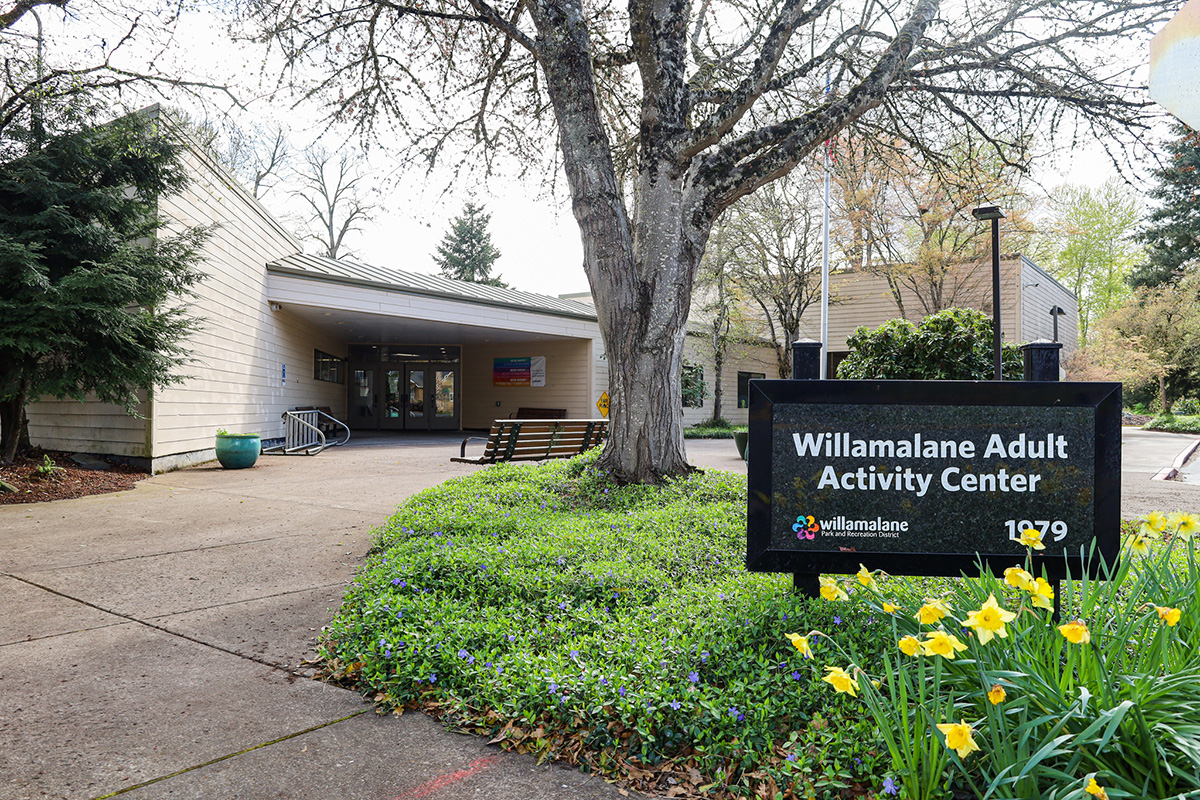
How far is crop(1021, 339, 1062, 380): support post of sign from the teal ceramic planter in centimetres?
1170

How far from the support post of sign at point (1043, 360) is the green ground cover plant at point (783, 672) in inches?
31.4

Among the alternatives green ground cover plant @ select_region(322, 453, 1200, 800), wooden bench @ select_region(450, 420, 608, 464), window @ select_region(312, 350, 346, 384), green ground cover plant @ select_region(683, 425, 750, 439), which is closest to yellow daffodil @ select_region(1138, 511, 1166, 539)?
green ground cover plant @ select_region(322, 453, 1200, 800)

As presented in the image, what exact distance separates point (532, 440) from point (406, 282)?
10.1 metres

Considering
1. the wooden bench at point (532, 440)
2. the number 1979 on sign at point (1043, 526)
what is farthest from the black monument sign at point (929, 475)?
the wooden bench at point (532, 440)

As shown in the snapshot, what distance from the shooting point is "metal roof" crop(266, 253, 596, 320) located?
53.0 feet

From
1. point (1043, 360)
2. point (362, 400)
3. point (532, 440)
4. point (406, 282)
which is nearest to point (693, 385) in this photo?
point (406, 282)

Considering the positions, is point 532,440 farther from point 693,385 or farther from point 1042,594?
point 693,385

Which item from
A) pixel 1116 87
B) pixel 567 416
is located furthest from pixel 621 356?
pixel 567 416

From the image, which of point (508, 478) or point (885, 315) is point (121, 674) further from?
point (885, 315)

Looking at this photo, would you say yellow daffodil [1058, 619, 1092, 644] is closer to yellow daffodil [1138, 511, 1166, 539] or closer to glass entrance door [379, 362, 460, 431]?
yellow daffodil [1138, 511, 1166, 539]

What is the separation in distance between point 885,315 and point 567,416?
1390 centimetres

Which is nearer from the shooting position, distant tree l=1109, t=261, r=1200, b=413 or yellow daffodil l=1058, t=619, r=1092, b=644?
yellow daffodil l=1058, t=619, r=1092, b=644

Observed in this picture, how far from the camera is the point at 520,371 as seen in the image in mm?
24531

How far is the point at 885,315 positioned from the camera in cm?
2817
